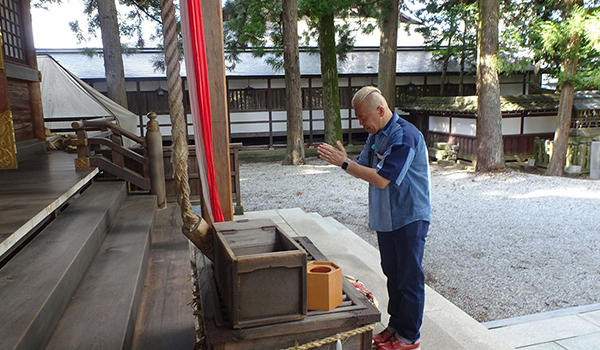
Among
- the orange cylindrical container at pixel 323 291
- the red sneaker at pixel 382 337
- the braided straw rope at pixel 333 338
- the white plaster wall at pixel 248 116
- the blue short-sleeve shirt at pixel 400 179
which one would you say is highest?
the white plaster wall at pixel 248 116

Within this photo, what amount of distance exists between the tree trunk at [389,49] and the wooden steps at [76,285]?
12109 mm

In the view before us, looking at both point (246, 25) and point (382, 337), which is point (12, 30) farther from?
point (246, 25)

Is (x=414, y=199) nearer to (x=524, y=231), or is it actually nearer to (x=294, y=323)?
(x=294, y=323)

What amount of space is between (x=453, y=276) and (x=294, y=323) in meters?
4.26

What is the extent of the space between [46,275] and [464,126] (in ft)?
46.7

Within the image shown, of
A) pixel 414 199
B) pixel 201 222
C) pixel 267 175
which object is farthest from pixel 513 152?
pixel 201 222

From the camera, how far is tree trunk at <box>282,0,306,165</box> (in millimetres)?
12930

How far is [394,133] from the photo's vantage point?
8.07 feet

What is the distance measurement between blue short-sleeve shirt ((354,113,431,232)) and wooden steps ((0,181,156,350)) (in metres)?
1.53

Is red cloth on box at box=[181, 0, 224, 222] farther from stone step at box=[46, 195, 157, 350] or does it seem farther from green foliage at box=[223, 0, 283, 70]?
green foliage at box=[223, 0, 283, 70]

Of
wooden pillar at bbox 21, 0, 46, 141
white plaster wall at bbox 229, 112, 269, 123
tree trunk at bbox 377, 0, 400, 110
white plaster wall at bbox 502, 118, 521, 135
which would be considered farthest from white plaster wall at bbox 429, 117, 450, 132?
wooden pillar at bbox 21, 0, 46, 141

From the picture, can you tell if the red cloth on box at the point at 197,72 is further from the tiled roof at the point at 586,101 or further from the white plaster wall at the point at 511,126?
the tiled roof at the point at 586,101

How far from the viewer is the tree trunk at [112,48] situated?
9.76 m

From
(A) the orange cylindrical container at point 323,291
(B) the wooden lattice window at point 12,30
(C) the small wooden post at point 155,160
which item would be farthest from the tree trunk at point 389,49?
(A) the orange cylindrical container at point 323,291
